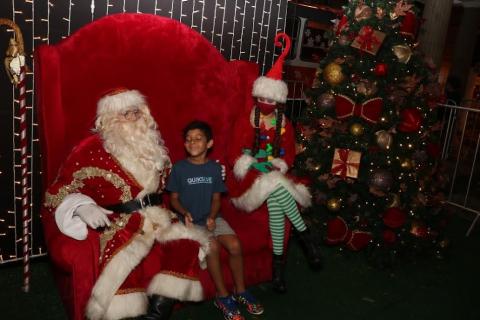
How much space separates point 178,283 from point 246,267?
0.79 meters

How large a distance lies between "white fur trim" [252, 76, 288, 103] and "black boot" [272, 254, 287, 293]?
1.29 metres

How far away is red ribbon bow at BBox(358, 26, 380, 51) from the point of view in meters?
3.93

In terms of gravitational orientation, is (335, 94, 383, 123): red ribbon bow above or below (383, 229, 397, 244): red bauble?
above

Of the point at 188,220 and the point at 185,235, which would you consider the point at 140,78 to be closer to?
the point at 188,220

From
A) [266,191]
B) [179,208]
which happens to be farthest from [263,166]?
[179,208]

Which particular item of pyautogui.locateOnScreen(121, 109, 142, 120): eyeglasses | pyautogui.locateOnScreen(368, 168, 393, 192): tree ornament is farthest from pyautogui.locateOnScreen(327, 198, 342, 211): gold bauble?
pyautogui.locateOnScreen(121, 109, 142, 120): eyeglasses

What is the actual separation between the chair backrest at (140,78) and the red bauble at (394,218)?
5.59ft

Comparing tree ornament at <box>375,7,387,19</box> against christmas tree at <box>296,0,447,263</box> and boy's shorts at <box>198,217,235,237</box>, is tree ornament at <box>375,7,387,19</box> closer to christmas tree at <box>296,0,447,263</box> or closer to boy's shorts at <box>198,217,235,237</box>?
christmas tree at <box>296,0,447,263</box>

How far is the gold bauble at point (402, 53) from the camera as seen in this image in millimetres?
3961

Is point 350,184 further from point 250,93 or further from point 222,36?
point 222,36

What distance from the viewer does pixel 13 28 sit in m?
2.85

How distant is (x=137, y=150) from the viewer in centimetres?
281

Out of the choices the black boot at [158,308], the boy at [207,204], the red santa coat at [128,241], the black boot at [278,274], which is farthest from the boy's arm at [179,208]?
the black boot at [278,274]

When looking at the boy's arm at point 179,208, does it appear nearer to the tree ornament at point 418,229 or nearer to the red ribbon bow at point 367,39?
the red ribbon bow at point 367,39
